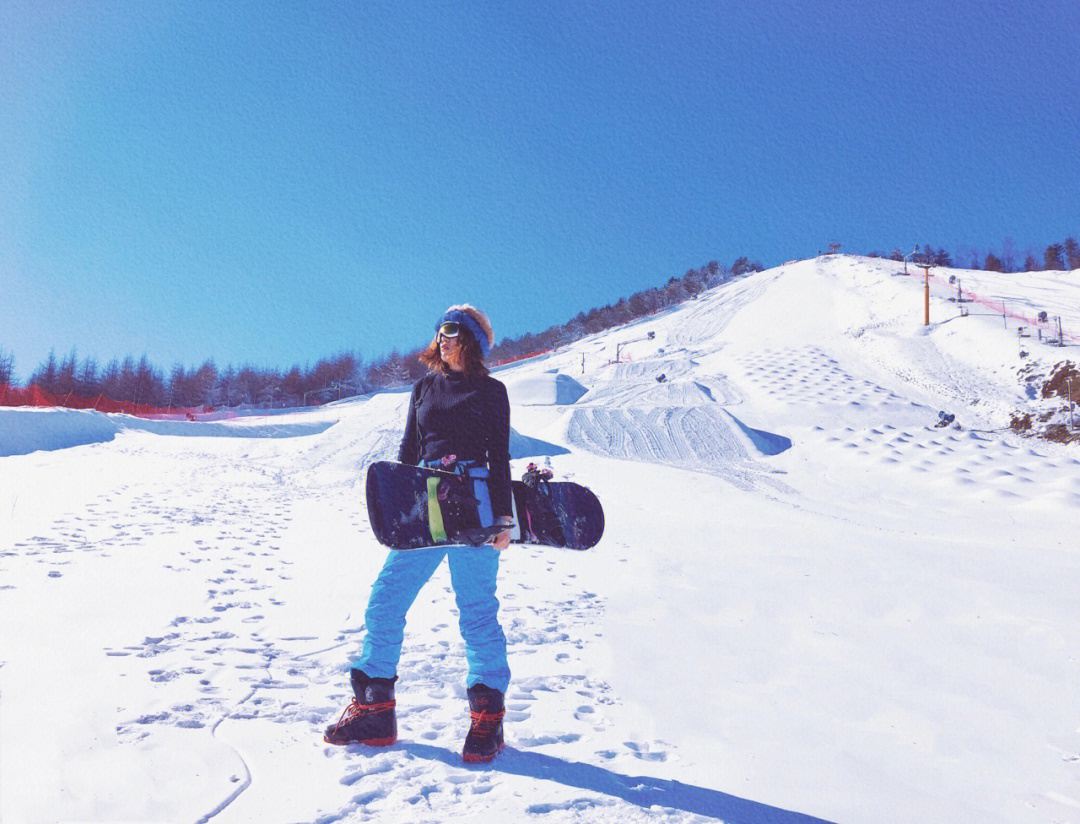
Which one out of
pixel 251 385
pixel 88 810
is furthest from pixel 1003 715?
pixel 251 385

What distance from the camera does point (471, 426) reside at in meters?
3.12

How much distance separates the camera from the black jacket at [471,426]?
3.11 meters

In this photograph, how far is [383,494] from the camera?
3.05 m

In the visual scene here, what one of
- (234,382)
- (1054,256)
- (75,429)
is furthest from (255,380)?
(1054,256)

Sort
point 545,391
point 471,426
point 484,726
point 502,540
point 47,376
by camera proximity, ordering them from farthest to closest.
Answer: point 47,376
point 545,391
point 471,426
point 502,540
point 484,726

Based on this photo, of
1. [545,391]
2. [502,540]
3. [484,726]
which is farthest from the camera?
[545,391]

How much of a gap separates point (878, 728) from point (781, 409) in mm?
22241

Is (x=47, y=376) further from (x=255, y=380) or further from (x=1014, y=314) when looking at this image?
(x=1014, y=314)

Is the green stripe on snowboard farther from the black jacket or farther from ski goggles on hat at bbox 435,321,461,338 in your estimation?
ski goggles on hat at bbox 435,321,461,338

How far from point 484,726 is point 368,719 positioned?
0.58 m

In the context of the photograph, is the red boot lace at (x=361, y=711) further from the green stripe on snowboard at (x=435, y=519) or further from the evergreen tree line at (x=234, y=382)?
the evergreen tree line at (x=234, y=382)

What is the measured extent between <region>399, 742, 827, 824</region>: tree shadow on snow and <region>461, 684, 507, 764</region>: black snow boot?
0.18 ft

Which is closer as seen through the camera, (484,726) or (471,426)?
(484,726)

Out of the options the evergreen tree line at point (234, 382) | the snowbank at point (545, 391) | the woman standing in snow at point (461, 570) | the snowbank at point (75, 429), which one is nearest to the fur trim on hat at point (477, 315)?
the woman standing in snow at point (461, 570)
